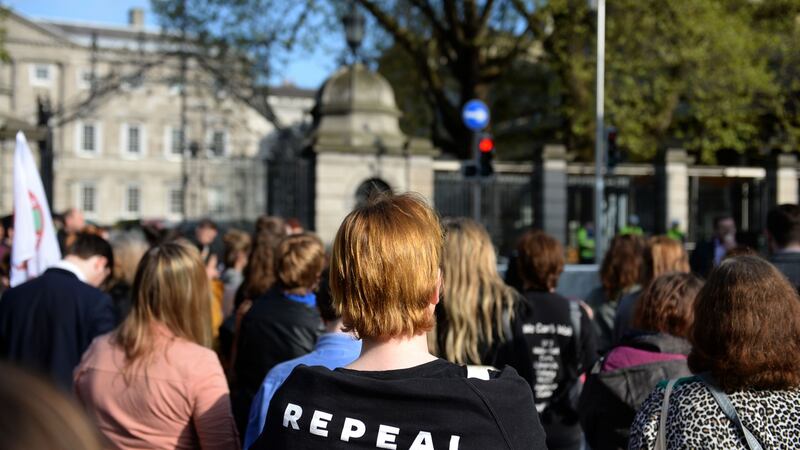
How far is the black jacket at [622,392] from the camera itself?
347 centimetres

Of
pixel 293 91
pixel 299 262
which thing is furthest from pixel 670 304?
pixel 293 91

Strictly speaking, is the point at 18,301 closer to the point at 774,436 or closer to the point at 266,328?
the point at 266,328

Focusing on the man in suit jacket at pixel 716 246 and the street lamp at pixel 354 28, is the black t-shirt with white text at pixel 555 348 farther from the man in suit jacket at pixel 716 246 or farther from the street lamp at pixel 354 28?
the street lamp at pixel 354 28

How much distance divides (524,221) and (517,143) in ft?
43.7

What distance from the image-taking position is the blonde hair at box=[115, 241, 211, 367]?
346 centimetres

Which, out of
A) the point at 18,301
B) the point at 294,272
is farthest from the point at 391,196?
the point at 18,301

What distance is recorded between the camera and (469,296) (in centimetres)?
407

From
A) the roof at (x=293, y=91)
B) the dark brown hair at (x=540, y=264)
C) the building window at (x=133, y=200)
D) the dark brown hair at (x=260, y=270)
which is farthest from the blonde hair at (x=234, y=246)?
the building window at (x=133, y=200)

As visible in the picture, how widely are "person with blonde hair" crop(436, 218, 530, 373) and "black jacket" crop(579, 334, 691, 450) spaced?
0.65 metres

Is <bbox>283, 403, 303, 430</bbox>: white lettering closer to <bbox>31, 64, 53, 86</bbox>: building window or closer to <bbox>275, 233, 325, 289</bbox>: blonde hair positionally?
<bbox>275, 233, 325, 289</bbox>: blonde hair

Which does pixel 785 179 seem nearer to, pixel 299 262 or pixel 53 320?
pixel 299 262

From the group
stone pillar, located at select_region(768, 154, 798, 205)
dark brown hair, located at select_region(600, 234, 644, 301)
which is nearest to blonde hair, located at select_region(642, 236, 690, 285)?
dark brown hair, located at select_region(600, 234, 644, 301)

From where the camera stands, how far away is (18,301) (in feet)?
14.9

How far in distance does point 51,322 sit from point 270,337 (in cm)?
132
